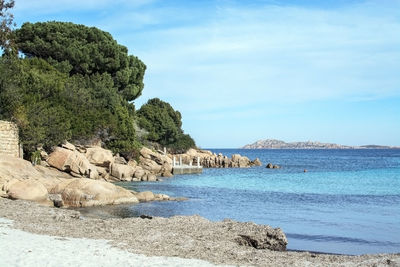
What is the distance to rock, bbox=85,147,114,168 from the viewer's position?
4028 cm

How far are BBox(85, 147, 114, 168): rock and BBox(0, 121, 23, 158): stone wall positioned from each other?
9.91 metres

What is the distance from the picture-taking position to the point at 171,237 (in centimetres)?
1416

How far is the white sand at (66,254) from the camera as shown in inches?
414

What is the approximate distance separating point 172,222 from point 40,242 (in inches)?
209

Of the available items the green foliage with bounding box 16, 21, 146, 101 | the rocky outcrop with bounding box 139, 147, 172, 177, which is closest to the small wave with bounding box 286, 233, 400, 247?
the rocky outcrop with bounding box 139, 147, 172, 177

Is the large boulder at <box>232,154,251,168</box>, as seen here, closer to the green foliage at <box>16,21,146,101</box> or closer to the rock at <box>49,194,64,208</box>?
the green foliage at <box>16,21,146,101</box>

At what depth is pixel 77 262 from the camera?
10555 mm

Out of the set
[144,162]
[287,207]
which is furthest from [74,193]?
[144,162]

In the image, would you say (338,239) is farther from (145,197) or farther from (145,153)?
(145,153)

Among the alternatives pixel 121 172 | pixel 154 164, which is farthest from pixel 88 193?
pixel 154 164

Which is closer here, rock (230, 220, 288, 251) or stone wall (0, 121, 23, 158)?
rock (230, 220, 288, 251)

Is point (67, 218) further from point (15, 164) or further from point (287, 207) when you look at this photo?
point (287, 207)

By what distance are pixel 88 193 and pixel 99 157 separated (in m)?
16.4

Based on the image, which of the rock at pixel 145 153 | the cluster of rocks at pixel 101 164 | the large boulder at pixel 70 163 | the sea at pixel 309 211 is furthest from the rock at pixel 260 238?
the rock at pixel 145 153
